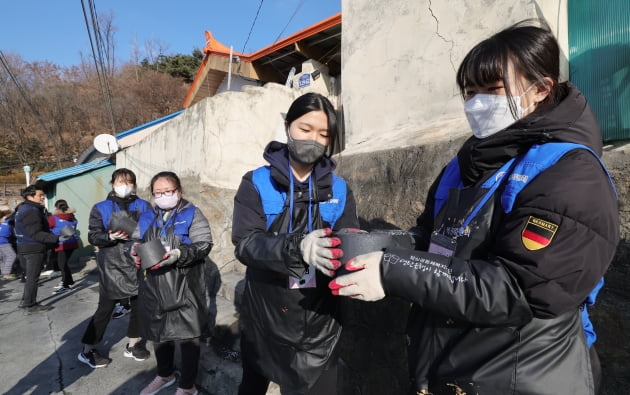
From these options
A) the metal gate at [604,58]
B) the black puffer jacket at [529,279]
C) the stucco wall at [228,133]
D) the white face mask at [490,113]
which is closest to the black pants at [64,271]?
the stucco wall at [228,133]

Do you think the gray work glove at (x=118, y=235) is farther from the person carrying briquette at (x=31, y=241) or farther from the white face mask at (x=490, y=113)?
the white face mask at (x=490, y=113)

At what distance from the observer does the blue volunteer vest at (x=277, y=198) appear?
1654mm

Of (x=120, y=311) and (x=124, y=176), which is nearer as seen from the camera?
(x=124, y=176)

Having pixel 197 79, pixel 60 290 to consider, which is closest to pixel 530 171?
pixel 60 290

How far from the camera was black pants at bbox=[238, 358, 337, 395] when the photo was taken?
5.43ft

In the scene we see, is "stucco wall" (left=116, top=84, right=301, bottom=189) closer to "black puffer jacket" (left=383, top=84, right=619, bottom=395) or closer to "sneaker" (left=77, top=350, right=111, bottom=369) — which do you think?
"sneaker" (left=77, top=350, right=111, bottom=369)

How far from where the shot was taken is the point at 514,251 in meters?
0.87

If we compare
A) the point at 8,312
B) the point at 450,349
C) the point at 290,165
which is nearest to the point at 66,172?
the point at 8,312

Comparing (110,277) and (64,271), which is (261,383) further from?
(64,271)

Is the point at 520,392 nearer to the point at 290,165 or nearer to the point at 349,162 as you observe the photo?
the point at 290,165

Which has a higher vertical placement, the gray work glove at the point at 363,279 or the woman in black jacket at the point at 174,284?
the gray work glove at the point at 363,279

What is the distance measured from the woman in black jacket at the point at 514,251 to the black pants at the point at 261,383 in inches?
24.3

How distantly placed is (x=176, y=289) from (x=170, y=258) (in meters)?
0.30

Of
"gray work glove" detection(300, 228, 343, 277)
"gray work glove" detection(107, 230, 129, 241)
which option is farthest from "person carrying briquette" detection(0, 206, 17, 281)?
"gray work glove" detection(300, 228, 343, 277)
